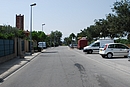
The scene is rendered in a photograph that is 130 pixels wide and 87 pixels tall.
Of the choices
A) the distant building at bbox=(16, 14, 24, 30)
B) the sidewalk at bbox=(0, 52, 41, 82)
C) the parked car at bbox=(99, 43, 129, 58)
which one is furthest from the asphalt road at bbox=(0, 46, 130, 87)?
the distant building at bbox=(16, 14, 24, 30)

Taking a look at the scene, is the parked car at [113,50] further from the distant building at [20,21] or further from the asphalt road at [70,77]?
the distant building at [20,21]

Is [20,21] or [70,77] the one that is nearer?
[70,77]

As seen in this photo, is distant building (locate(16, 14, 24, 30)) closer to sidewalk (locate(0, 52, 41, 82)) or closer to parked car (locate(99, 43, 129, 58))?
parked car (locate(99, 43, 129, 58))

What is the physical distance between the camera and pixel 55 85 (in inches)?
404

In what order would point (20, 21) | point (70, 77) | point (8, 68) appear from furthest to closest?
point (20, 21)
point (8, 68)
point (70, 77)

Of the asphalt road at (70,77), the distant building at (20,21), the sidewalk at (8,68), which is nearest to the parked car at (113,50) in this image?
the asphalt road at (70,77)

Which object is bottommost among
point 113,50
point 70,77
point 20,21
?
point 70,77

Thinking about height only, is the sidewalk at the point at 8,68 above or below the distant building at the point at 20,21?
below

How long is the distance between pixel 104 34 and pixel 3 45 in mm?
40324

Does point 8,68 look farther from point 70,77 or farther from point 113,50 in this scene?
point 113,50

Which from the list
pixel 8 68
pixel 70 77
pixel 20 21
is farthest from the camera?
pixel 20 21

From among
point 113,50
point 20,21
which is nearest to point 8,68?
point 113,50

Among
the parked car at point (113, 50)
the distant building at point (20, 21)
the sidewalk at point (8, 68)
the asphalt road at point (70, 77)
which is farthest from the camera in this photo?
the distant building at point (20, 21)

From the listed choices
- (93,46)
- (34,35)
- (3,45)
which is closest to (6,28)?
(34,35)
